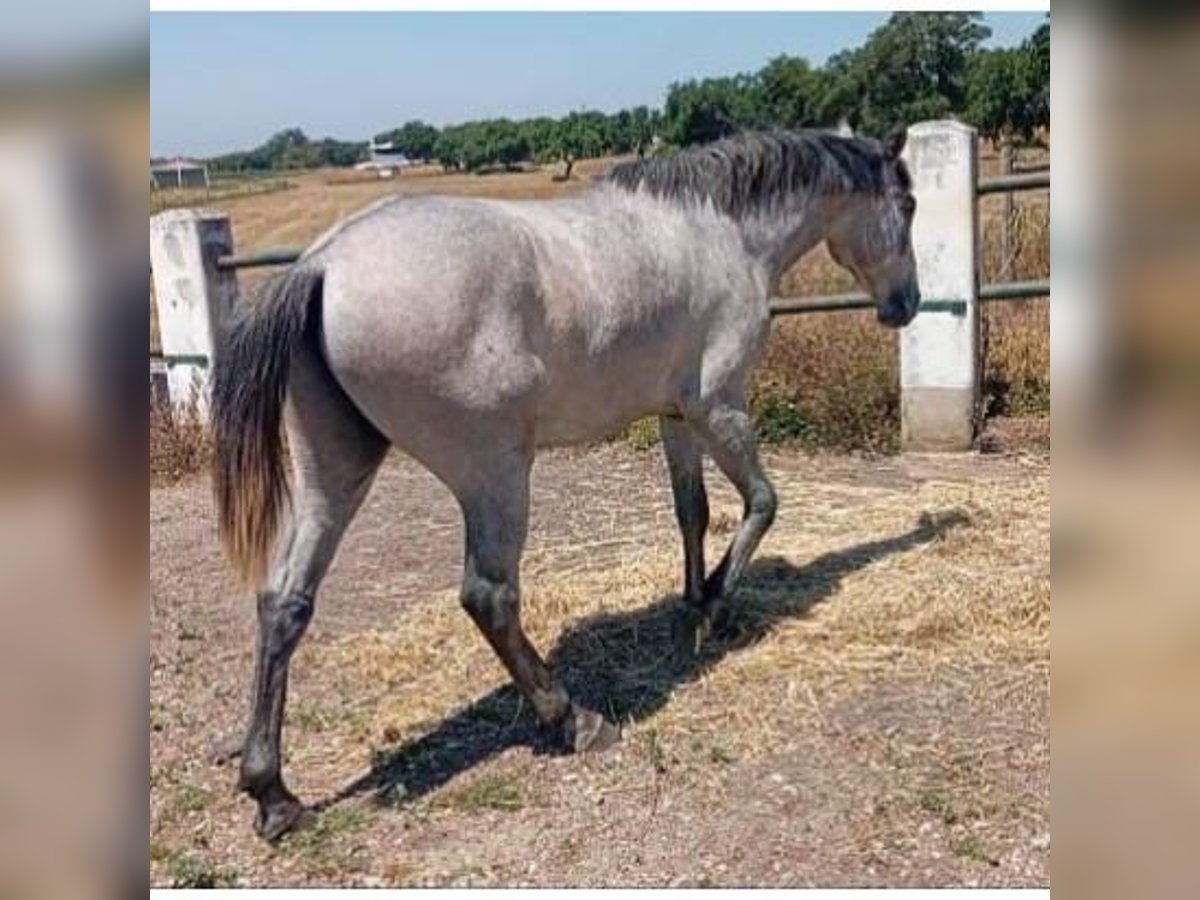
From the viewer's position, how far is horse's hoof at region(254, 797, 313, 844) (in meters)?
3.08

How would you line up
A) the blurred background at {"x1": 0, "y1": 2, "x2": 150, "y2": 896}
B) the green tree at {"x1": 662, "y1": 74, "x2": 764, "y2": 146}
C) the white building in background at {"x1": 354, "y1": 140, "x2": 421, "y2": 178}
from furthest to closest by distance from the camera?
the white building in background at {"x1": 354, "y1": 140, "x2": 421, "y2": 178} < the green tree at {"x1": 662, "y1": 74, "x2": 764, "y2": 146} < the blurred background at {"x1": 0, "y1": 2, "x2": 150, "y2": 896}

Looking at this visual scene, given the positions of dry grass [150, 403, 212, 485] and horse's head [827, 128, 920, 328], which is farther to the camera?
dry grass [150, 403, 212, 485]

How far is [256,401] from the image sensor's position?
2977mm

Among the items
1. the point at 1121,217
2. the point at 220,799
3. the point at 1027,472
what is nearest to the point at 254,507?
the point at 220,799

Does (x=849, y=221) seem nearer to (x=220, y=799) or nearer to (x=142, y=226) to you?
(x=220, y=799)

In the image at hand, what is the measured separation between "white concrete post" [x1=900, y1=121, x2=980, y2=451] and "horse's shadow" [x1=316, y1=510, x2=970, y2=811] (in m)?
1.66

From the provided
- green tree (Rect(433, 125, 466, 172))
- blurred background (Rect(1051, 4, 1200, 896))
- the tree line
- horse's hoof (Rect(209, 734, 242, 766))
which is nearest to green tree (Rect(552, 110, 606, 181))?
the tree line

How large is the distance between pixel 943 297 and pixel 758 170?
2.85 m

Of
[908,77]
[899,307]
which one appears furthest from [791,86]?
[899,307]

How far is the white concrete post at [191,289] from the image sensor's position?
7359mm

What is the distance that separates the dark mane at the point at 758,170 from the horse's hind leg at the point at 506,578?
4.08 ft

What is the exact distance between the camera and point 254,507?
3023 mm

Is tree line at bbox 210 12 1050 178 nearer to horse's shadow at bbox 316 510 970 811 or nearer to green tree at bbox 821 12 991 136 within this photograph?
green tree at bbox 821 12 991 136

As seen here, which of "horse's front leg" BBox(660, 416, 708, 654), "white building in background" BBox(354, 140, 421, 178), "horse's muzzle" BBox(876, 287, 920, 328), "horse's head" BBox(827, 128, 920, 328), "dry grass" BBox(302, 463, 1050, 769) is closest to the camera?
Result: "dry grass" BBox(302, 463, 1050, 769)
